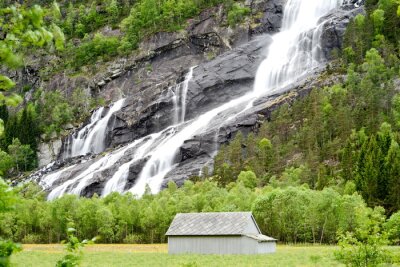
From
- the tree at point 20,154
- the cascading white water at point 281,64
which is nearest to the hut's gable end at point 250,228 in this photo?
the cascading white water at point 281,64

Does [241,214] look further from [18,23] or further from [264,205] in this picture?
[18,23]

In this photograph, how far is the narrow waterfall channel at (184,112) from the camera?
112188 mm

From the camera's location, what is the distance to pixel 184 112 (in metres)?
136

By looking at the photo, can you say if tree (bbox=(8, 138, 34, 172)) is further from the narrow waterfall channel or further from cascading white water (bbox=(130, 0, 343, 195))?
cascading white water (bbox=(130, 0, 343, 195))

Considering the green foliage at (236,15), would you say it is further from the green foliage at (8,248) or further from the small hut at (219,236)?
the green foliage at (8,248)

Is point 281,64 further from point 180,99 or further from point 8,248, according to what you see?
point 8,248

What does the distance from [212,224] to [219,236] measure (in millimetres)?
2164

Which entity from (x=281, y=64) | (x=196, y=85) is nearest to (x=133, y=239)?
(x=196, y=85)

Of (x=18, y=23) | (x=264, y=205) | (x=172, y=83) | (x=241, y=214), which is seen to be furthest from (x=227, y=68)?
(x=18, y=23)

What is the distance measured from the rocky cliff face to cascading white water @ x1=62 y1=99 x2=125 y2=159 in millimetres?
2463

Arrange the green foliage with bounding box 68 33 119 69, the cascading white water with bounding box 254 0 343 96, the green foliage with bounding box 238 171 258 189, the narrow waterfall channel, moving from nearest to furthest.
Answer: the green foliage with bounding box 238 171 258 189 → the narrow waterfall channel → the cascading white water with bounding box 254 0 343 96 → the green foliage with bounding box 68 33 119 69

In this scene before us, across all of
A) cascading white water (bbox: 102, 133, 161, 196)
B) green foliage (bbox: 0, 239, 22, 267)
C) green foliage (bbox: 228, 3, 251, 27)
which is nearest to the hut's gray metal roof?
cascading white water (bbox: 102, 133, 161, 196)

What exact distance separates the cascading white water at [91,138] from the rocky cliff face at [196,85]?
2463 millimetres

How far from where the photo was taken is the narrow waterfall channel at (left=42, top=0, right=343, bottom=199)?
112 metres
